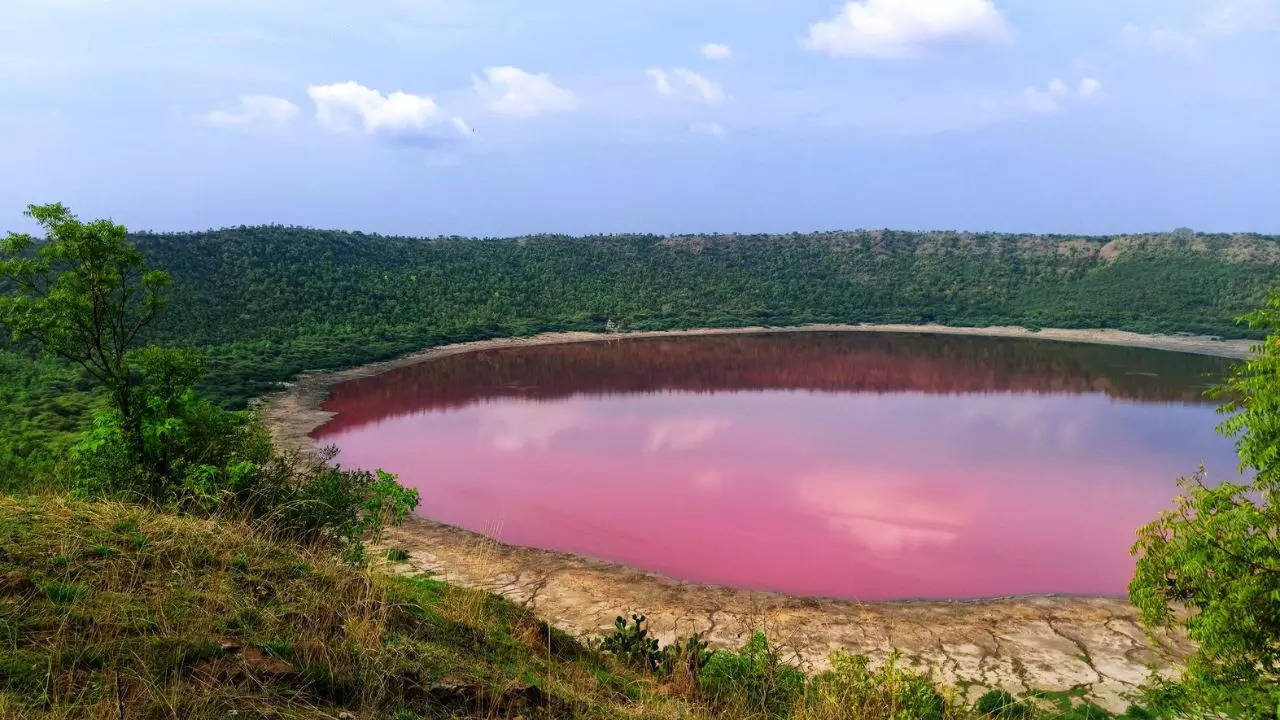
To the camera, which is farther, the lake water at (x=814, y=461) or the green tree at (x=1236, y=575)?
the lake water at (x=814, y=461)

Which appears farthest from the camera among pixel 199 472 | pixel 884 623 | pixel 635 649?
pixel 884 623

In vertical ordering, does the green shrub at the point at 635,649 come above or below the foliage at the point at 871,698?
below

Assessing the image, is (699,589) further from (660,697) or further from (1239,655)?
(1239,655)

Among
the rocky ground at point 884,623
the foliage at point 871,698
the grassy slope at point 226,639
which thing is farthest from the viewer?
the rocky ground at point 884,623

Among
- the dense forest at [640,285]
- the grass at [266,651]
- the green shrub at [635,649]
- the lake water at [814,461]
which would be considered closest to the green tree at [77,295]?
the grass at [266,651]

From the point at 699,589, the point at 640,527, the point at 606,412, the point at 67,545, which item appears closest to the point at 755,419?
the point at 606,412

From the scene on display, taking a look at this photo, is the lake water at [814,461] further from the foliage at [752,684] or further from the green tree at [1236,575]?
the green tree at [1236,575]

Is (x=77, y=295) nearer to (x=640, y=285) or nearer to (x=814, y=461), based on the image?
(x=814, y=461)

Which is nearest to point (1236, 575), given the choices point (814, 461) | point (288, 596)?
point (288, 596)
